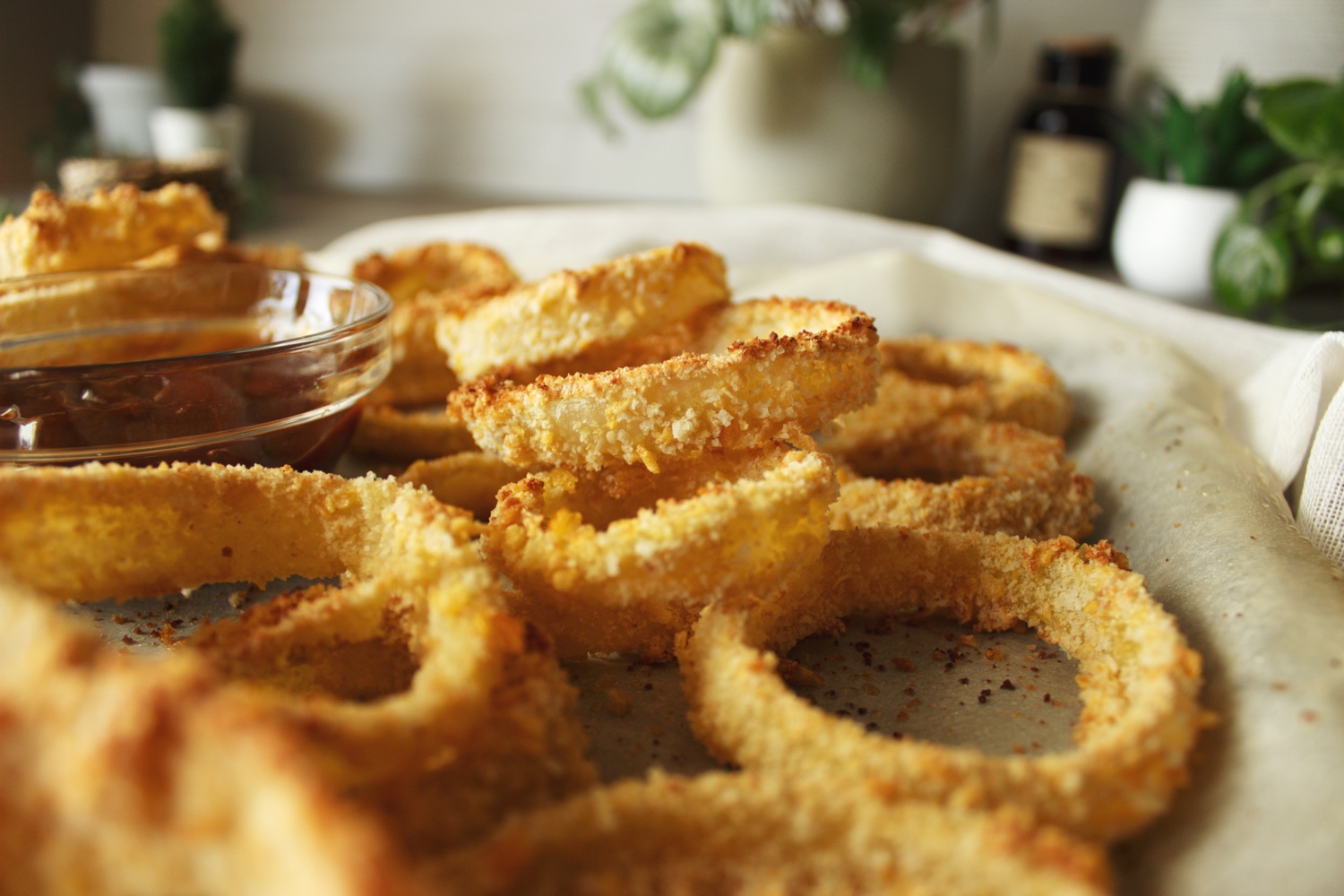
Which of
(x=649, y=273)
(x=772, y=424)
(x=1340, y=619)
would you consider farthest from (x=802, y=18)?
(x=1340, y=619)

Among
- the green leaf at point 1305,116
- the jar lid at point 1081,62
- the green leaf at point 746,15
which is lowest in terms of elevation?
the green leaf at point 1305,116

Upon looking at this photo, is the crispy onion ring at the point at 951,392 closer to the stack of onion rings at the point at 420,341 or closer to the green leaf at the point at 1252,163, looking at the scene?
the stack of onion rings at the point at 420,341

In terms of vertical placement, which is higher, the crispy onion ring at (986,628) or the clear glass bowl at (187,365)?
the clear glass bowl at (187,365)

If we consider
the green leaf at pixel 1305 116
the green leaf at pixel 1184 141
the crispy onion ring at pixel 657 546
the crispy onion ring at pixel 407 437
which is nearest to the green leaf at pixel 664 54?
the green leaf at pixel 1184 141

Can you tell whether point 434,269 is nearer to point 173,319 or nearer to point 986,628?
point 173,319

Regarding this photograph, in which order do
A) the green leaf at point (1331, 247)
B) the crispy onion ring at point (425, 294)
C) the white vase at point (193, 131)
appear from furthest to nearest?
the white vase at point (193, 131), the green leaf at point (1331, 247), the crispy onion ring at point (425, 294)

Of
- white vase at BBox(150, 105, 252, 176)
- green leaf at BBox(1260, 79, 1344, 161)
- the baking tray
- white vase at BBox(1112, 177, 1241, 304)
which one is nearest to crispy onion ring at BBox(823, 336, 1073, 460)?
the baking tray

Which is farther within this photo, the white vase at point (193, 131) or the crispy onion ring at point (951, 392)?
the white vase at point (193, 131)

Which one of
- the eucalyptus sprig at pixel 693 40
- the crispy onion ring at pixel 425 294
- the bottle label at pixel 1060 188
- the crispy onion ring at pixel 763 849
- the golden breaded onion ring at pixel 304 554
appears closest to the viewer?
the crispy onion ring at pixel 763 849
